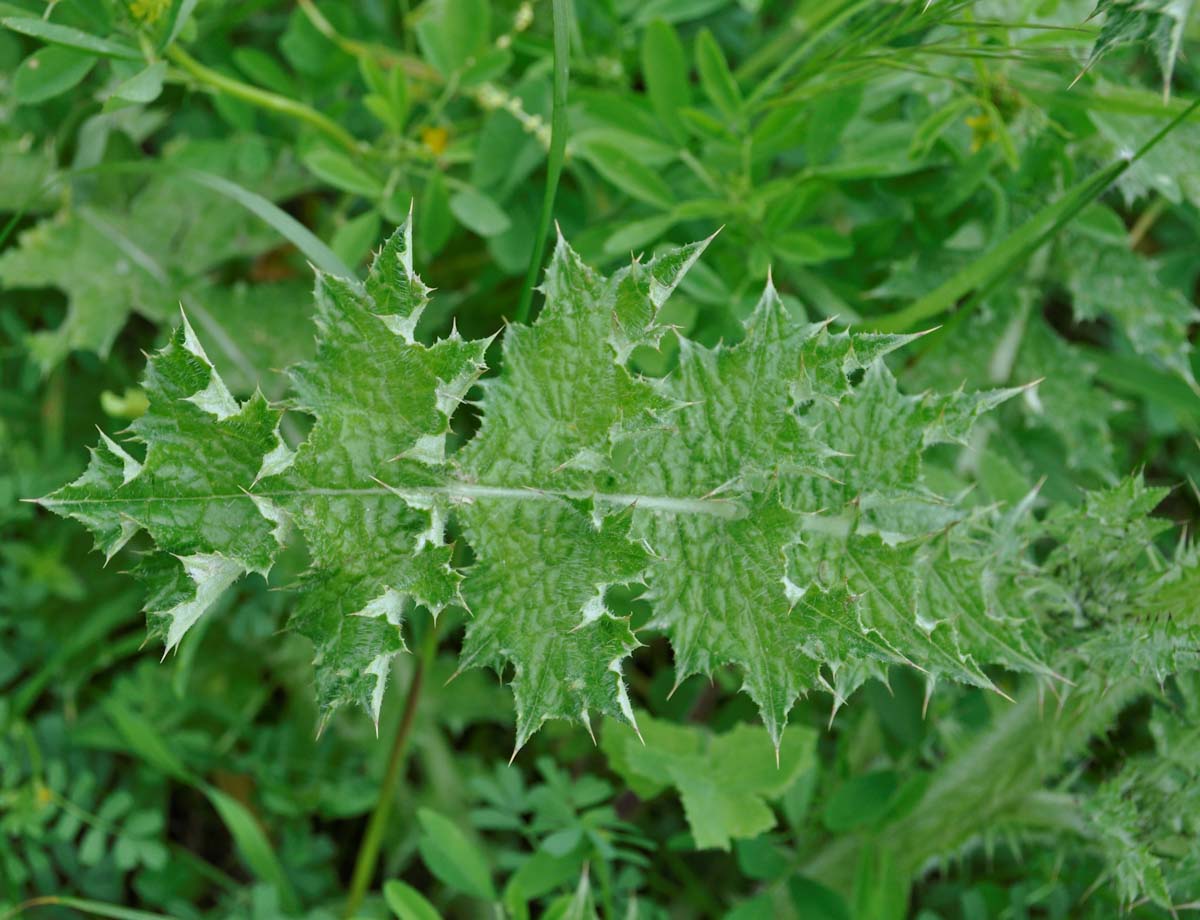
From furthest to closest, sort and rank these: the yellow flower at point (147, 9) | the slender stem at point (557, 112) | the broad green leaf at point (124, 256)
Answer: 1. the broad green leaf at point (124, 256)
2. the yellow flower at point (147, 9)
3. the slender stem at point (557, 112)

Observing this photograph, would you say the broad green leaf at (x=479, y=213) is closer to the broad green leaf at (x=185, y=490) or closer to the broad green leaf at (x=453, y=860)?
the broad green leaf at (x=185, y=490)

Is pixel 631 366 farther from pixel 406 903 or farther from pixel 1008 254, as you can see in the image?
pixel 406 903

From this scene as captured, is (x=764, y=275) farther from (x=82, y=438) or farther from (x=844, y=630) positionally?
(x=82, y=438)

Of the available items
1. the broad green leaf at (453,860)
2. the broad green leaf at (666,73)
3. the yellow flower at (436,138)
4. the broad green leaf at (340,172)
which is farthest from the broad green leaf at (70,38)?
the broad green leaf at (453,860)

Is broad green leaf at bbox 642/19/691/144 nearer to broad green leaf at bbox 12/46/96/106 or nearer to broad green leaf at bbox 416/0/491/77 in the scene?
broad green leaf at bbox 416/0/491/77

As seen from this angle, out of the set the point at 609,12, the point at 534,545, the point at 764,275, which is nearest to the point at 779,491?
the point at 534,545

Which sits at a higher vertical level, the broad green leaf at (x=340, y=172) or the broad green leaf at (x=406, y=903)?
the broad green leaf at (x=340, y=172)

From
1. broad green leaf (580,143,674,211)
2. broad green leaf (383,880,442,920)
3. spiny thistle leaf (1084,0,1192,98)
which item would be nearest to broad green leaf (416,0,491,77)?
broad green leaf (580,143,674,211)

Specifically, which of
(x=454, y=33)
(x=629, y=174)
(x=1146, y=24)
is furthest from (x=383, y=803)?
(x=1146, y=24)
